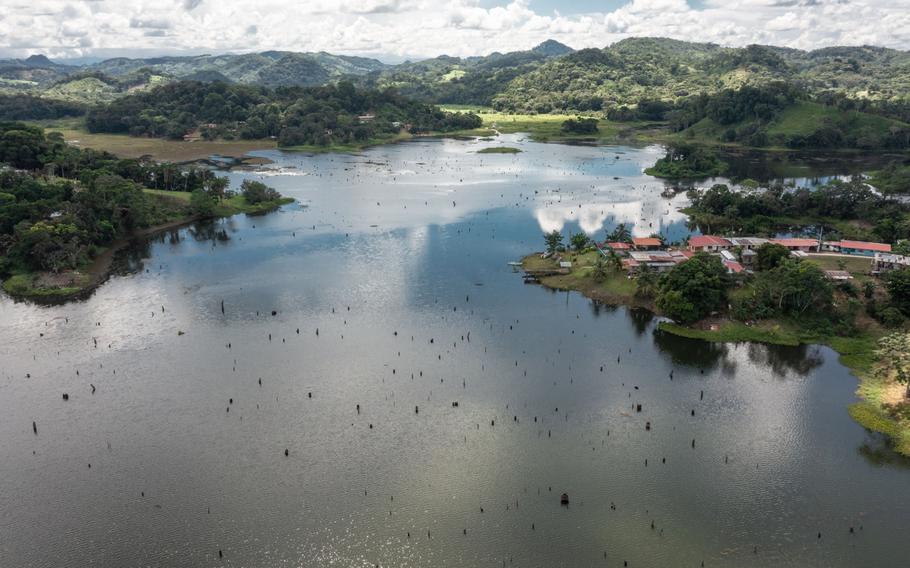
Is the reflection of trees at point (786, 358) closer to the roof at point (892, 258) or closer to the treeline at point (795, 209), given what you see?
the roof at point (892, 258)

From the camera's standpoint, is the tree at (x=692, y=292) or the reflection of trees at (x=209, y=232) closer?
the tree at (x=692, y=292)

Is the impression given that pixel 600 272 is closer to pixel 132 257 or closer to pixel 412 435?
pixel 412 435

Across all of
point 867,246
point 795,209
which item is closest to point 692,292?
point 867,246

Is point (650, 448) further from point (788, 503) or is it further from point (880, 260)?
point (880, 260)

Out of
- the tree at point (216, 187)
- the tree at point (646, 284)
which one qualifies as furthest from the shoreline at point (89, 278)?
the tree at point (646, 284)

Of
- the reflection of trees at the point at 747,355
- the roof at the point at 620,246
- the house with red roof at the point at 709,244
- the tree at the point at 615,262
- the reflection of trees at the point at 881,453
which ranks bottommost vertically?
the reflection of trees at the point at 881,453

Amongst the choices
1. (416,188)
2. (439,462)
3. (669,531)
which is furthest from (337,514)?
(416,188)
